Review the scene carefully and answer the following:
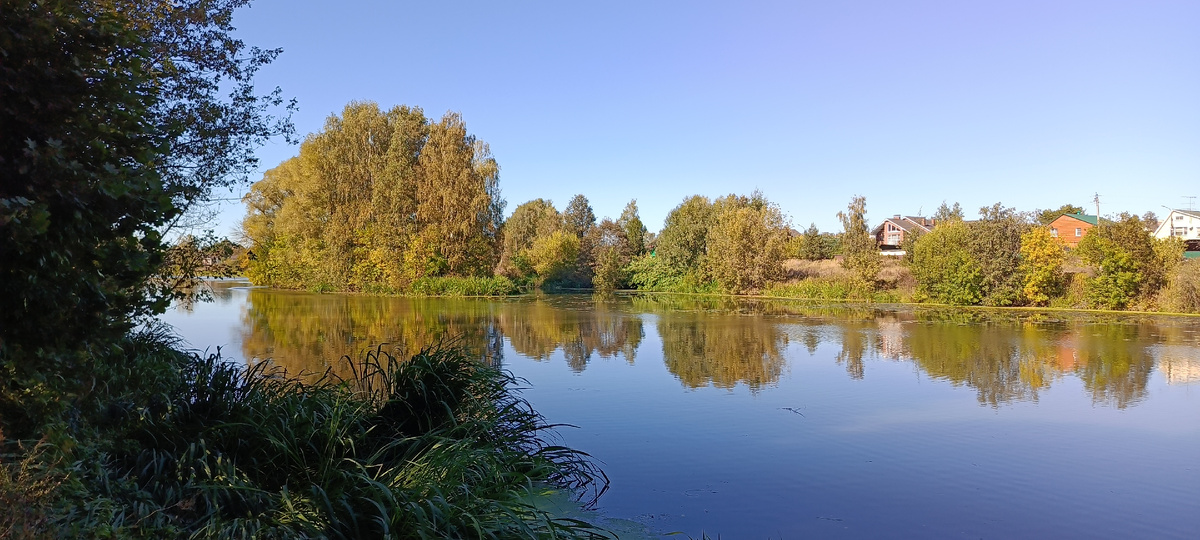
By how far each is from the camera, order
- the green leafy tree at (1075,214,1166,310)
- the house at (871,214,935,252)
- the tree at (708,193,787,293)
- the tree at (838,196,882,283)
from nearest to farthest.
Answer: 1. the green leafy tree at (1075,214,1166,310)
2. the tree at (838,196,882,283)
3. the tree at (708,193,787,293)
4. the house at (871,214,935,252)

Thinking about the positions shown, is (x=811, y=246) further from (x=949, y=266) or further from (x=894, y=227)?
(x=894, y=227)

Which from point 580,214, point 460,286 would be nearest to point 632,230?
point 580,214

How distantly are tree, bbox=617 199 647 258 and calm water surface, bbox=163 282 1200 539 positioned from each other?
35205 mm

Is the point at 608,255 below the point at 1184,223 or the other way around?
below

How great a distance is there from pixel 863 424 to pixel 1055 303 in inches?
924

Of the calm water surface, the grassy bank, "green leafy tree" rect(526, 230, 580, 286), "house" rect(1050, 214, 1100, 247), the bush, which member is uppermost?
"house" rect(1050, 214, 1100, 247)

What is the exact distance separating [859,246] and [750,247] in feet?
20.7

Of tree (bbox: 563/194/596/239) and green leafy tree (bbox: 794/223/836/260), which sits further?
tree (bbox: 563/194/596/239)

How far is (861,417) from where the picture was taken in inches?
353

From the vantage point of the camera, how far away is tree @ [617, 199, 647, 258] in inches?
2163

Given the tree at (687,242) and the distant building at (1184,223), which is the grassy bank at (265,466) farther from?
the distant building at (1184,223)

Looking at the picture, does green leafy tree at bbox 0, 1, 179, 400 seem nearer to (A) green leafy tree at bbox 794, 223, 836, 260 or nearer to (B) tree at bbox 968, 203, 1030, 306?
(B) tree at bbox 968, 203, 1030, 306

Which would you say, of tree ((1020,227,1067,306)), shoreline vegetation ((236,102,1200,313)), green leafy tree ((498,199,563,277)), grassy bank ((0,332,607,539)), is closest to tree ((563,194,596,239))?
green leafy tree ((498,199,563,277))

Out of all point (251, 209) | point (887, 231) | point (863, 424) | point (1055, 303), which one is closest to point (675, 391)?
point (863, 424)
